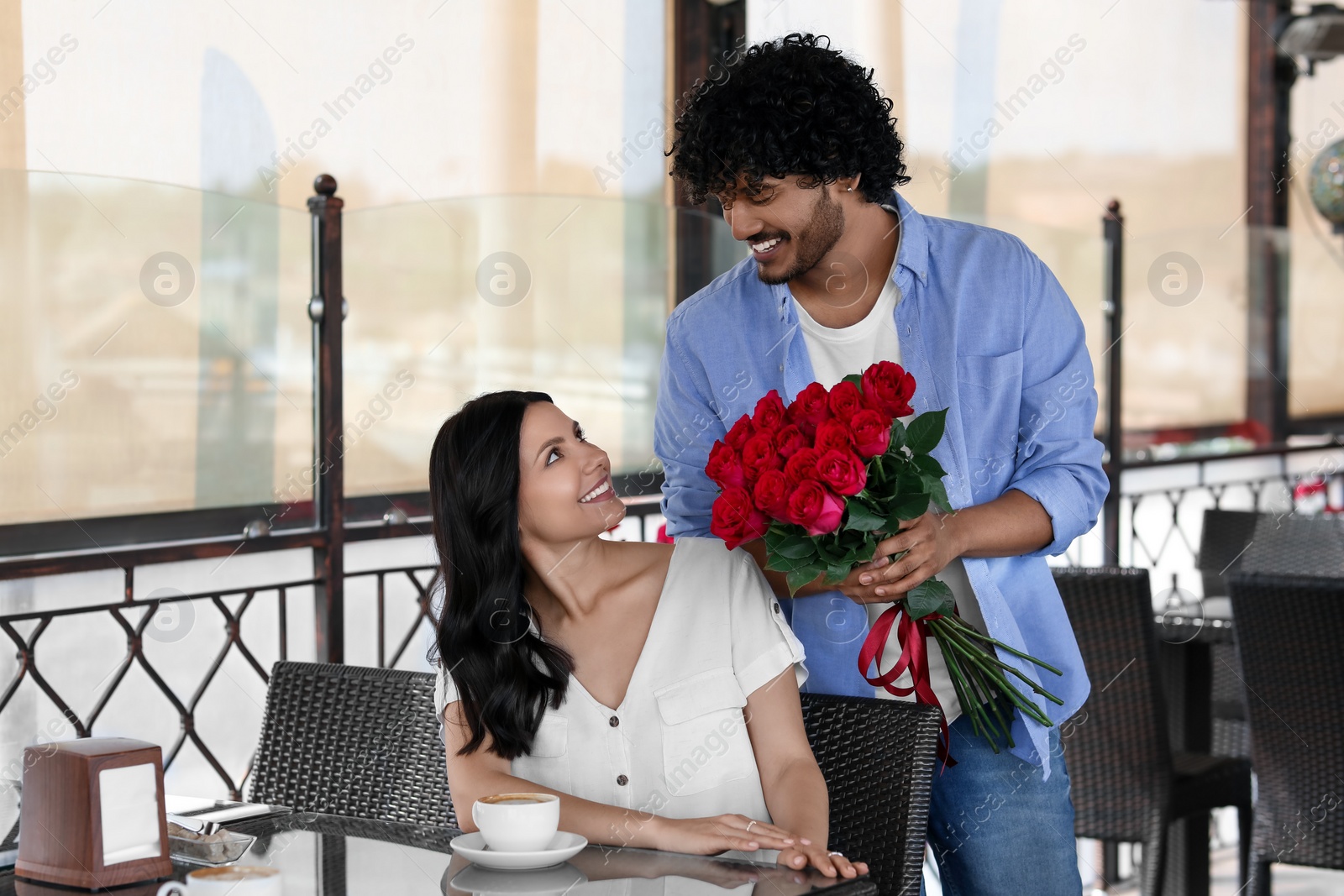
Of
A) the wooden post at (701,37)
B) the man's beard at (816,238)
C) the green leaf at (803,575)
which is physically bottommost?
the green leaf at (803,575)

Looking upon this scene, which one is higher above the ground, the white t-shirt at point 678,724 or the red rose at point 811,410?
the red rose at point 811,410

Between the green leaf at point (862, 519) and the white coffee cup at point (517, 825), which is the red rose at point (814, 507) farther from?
the white coffee cup at point (517, 825)

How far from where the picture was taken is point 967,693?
172 cm

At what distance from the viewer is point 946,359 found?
5.87 feet

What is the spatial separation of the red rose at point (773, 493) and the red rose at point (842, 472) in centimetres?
5

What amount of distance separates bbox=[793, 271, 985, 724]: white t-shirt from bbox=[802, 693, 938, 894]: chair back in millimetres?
210

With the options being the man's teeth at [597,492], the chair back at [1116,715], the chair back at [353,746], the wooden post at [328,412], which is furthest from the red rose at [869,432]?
the wooden post at [328,412]

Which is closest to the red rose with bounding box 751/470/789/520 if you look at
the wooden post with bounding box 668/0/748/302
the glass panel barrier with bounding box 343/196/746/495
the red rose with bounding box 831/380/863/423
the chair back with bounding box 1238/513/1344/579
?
the red rose with bounding box 831/380/863/423

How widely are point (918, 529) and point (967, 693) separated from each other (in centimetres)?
27

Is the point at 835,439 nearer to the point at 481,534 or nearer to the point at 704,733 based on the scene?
the point at 704,733

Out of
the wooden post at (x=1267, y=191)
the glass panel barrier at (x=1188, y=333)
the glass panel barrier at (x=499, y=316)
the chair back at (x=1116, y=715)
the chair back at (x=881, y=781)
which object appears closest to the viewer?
the chair back at (x=881, y=781)

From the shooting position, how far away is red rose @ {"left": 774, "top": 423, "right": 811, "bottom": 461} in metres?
1.57

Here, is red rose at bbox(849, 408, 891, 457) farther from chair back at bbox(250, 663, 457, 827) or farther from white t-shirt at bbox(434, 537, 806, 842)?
chair back at bbox(250, 663, 457, 827)

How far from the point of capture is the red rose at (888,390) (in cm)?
156
